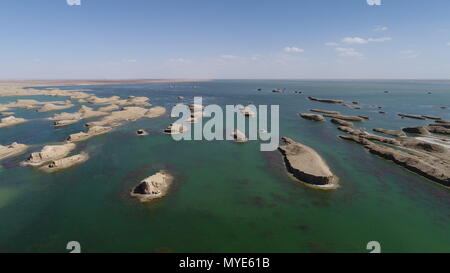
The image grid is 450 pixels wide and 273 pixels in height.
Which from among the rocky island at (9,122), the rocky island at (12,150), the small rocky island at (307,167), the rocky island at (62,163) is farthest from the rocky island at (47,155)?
the small rocky island at (307,167)

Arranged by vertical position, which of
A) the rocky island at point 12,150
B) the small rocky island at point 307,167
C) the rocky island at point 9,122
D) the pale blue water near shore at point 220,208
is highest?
the rocky island at point 9,122

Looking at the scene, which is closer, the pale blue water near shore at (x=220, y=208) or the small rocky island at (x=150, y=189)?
the pale blue water near shore at (x=220, y=208)

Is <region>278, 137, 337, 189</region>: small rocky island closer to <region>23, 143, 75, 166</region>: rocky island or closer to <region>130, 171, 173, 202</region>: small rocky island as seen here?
<region>130, 171, 173, 202</region>: small rocky island

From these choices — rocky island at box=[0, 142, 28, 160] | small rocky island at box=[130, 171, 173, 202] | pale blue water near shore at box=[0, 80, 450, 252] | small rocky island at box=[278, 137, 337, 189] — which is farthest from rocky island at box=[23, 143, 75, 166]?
small rocky island at box=[278, 137, 337, 189]

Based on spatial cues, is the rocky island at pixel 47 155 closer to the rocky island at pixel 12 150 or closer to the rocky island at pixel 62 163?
the rocky island at pixel 62 163
